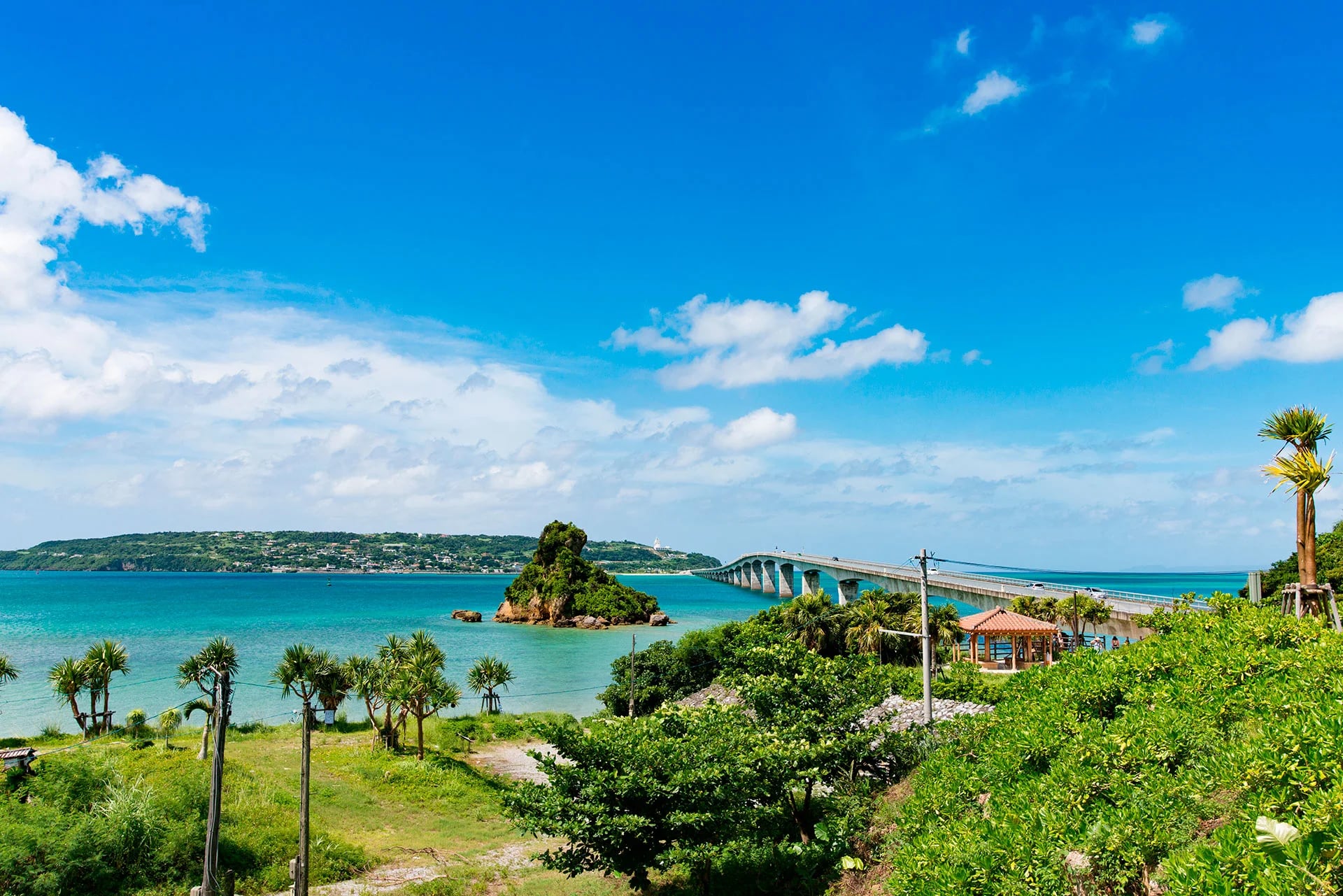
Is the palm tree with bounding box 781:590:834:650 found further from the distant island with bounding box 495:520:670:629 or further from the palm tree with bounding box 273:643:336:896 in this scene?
the distant island with bounding box 495:520:670:629

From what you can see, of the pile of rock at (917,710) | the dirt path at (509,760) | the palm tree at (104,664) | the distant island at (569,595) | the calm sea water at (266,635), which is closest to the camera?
the pile of rock at (917,710)

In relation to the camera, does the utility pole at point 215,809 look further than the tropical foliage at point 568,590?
No

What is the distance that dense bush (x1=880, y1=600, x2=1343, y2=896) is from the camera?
21.3ft

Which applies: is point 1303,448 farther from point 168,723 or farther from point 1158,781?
point 168,723

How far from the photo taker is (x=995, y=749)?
13.5 meters

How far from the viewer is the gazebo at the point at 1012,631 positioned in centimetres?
4072

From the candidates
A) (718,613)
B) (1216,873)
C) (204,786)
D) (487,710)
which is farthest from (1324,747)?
(718,613)

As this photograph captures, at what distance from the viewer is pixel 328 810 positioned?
79.1ft

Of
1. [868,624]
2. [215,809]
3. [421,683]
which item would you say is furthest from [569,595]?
[215,809]

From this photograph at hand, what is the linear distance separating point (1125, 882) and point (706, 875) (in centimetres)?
1048

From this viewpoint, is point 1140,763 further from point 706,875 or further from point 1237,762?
point 706,875

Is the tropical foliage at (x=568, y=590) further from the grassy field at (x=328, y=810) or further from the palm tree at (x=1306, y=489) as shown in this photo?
the palm tree at (x=1306, y=489)

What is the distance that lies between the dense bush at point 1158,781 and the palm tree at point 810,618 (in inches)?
1145

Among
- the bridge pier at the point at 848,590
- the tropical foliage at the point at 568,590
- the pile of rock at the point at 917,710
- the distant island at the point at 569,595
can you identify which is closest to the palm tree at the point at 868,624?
the pile of rock at the point at 917,710
